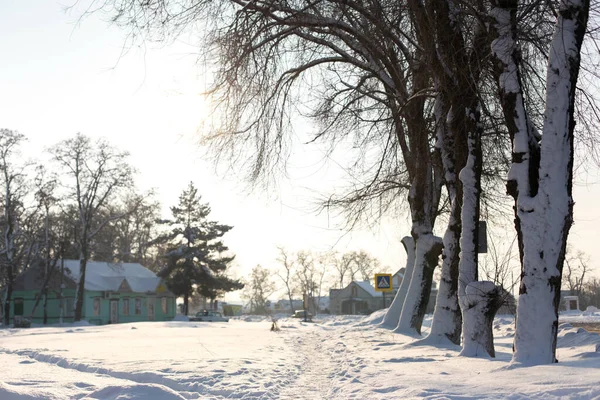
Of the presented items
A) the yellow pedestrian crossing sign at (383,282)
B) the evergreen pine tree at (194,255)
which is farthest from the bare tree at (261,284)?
the yellow pedestrian crossing sign at (383,282)

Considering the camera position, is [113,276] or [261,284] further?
[261,284]

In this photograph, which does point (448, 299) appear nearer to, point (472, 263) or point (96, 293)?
point (472, 263)

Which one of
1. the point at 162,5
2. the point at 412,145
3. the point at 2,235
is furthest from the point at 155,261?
the point at 162,5

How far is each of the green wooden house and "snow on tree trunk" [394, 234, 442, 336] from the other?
140 feet

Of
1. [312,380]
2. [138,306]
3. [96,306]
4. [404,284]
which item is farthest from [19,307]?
[312,380]

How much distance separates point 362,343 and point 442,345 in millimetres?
3902

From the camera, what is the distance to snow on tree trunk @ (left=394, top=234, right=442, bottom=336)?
19250 mm

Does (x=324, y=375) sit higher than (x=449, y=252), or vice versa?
(x=449, y=252)

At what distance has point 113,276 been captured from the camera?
64.6 metres

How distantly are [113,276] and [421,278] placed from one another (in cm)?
5033

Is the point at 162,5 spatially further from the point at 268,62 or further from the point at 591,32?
the point at 591,32

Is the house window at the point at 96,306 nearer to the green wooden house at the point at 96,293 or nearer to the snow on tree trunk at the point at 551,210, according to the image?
the green wooden house at the point at 96,293

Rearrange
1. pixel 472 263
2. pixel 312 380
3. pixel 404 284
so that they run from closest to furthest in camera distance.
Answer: pixel 312 380 < pixel 472 263 < pixel 404 284

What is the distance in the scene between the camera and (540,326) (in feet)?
30.0
